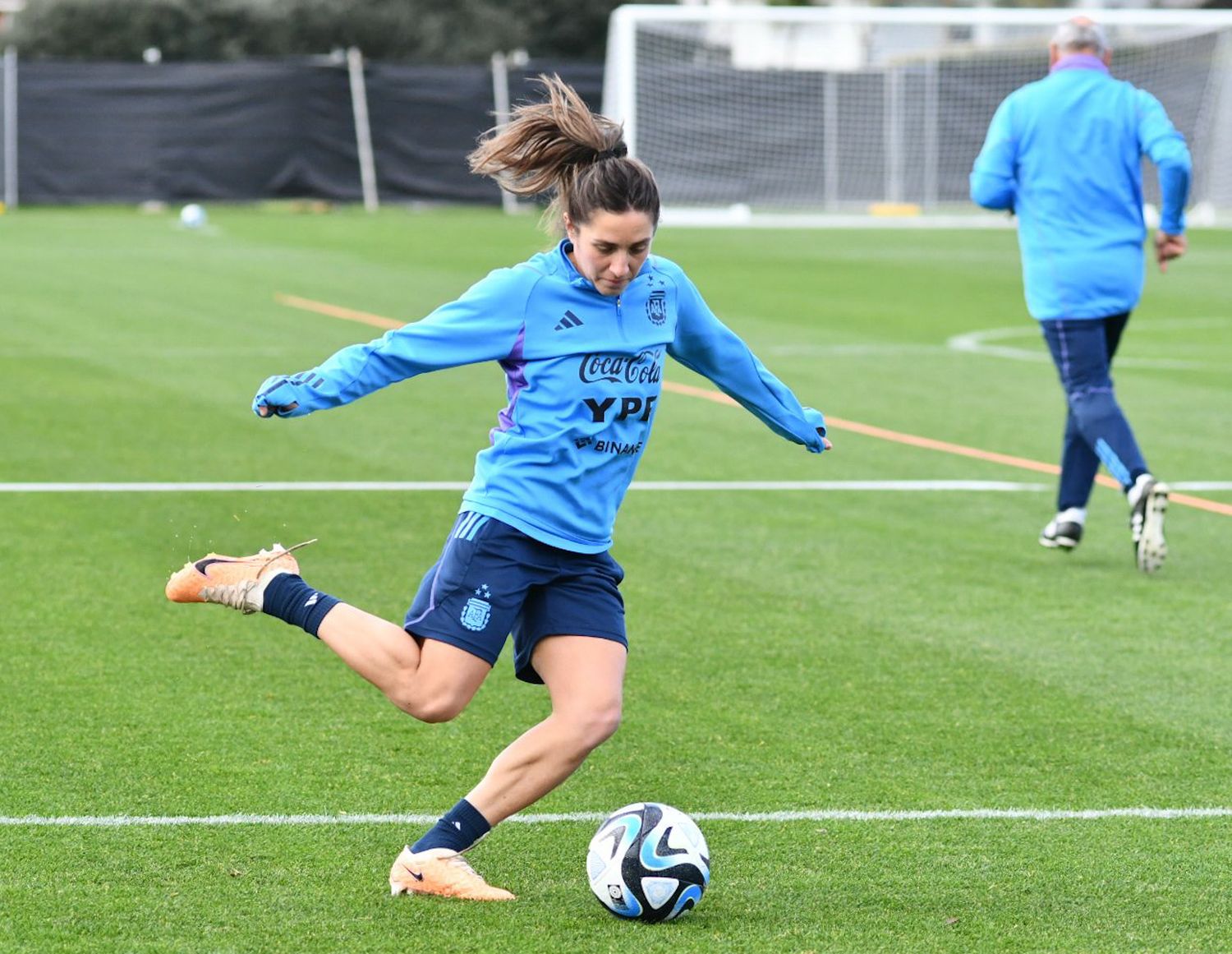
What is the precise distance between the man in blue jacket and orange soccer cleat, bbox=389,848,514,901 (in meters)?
4.69

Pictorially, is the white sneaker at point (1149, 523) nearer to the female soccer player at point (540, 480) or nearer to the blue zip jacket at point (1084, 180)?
the blue zip jacket at point (1084, 180)

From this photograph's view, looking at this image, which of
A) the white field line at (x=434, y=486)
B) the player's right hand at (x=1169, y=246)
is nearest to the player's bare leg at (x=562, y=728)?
the player's right hand at (x=1169, y=246)

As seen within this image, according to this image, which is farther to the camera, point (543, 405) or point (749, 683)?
point (749, 683)

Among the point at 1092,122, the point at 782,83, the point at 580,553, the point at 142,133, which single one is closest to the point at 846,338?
the point at 1092,122

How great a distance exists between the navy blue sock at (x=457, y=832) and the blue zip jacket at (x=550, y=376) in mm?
657

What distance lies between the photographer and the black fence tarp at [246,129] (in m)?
37.7

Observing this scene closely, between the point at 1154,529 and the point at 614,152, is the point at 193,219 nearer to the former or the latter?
the point at 1154,529

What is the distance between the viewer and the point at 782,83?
34.2m

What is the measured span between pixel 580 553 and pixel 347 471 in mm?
5965

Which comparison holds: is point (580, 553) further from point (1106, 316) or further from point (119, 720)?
point (1106, 316)

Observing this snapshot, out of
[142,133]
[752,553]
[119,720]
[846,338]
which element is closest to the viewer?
[119,720]

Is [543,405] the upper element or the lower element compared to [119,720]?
upper

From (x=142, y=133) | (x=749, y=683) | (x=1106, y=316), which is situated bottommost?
(x=142, y=133)

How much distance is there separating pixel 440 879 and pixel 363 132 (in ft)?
118
